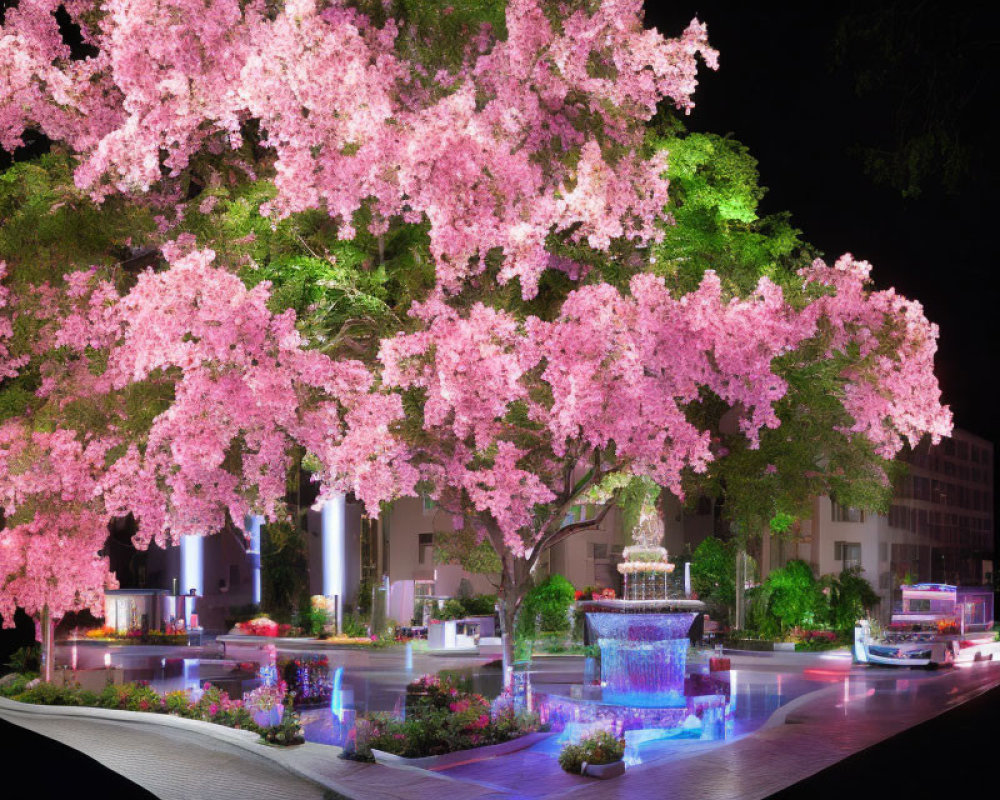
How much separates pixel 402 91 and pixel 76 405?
270 inches

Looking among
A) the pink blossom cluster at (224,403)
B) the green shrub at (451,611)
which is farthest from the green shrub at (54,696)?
the green shrub at (451,611)

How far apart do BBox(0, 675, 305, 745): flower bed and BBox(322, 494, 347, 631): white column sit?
2282cm

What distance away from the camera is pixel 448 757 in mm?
16203

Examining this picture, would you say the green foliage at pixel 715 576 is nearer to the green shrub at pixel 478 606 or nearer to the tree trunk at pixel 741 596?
the tree trunk at pixel 741 596

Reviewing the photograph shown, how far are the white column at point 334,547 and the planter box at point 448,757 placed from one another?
3140 cm

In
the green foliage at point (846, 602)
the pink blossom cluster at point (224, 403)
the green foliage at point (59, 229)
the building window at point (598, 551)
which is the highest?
the green foliage at point (59, 229)

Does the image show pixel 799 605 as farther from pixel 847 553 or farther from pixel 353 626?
pixel 847 553

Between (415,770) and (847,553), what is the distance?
50.5 meters

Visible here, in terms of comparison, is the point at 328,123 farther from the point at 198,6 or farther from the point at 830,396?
the point at 830,396

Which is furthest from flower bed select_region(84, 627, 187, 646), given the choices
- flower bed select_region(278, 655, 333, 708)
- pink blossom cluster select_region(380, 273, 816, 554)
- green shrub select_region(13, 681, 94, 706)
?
pink blossom cluster select_region(380, 273, 816, 554)

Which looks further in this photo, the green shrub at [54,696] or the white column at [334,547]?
the white column at [334,547]

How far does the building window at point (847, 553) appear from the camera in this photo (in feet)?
203

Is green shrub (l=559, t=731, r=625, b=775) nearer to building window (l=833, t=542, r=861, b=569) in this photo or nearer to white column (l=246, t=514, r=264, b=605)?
white column (l=246, t=514, r=264, b=605)

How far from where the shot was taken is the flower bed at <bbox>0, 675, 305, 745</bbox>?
17406 millimetres
